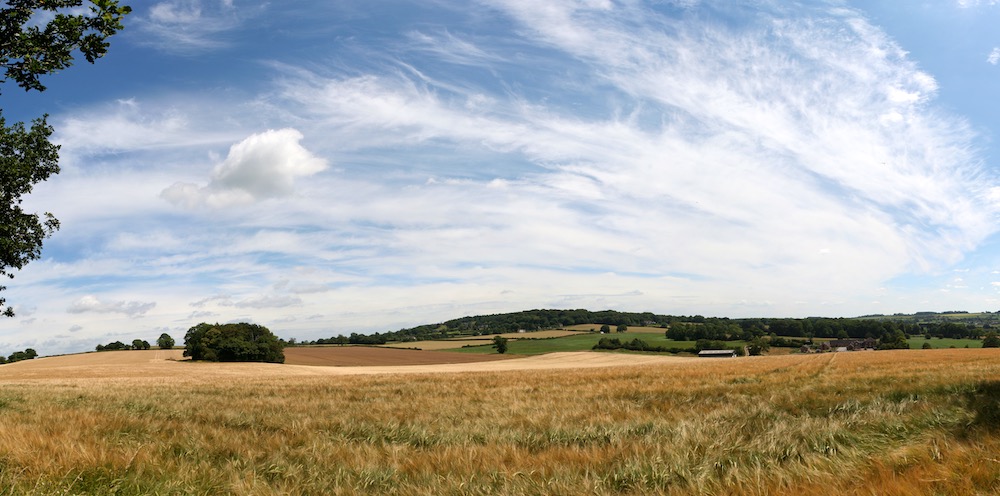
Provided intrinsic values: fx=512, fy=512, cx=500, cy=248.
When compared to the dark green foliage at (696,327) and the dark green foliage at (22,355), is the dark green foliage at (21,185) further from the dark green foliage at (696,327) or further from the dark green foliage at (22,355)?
the dark green foliage at (22,355)

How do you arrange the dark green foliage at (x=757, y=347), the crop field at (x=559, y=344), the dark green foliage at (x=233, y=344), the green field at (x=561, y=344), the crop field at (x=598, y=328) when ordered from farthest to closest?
the crop field at (x=598, y=328) → the crop field at (x=559, y=344) → the green field at (x=561, y=344) → the dark green foliage at (x=757, y=347) → the dark green foliage at (x=233, y=344)

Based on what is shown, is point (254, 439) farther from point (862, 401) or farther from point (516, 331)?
point (516, 331)

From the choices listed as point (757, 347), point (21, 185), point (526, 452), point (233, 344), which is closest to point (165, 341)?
point (233, 344)

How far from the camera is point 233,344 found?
88625mm

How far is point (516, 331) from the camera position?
527 ft

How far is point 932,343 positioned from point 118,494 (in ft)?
448

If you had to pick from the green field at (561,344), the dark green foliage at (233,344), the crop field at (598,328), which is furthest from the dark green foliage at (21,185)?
the crop field at (598,328)

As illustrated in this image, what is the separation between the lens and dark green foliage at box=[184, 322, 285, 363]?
291ft

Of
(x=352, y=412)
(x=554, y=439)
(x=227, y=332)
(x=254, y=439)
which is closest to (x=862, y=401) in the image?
(x=554, y=439)

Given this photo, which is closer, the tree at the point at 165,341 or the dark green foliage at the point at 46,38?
the dark green foliage at the point at 46,38

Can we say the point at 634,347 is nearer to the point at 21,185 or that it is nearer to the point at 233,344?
the point at 233,344

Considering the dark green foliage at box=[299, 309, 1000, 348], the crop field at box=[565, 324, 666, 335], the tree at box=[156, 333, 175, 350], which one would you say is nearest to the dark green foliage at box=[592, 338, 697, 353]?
the dark green foliage at box=[299, 309, 1000, 348]

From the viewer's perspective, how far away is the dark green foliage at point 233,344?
88625 millimetres

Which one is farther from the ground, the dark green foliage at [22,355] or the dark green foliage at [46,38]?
the dark green foliage at [46,38]
